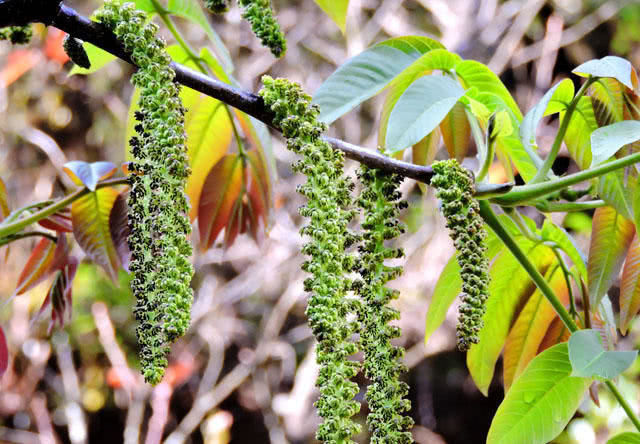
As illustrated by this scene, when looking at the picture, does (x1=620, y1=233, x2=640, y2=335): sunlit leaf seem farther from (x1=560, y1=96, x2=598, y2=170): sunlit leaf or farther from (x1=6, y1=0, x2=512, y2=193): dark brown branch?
(x1=6, y1=0, x2=512, y2=193): dark brown branch

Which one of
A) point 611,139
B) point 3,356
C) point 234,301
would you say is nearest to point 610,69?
point 611,139

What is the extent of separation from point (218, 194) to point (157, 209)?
19.0 inches

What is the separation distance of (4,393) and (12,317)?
13.7 inches

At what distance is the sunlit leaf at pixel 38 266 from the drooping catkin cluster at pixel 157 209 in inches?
19.3

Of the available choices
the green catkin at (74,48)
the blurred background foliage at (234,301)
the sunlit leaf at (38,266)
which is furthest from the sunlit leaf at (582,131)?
the blurred background foliage at (234,301)

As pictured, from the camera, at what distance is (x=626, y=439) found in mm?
600

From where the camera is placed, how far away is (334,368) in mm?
392

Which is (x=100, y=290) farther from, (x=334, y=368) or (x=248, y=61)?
(x=334, y=368)

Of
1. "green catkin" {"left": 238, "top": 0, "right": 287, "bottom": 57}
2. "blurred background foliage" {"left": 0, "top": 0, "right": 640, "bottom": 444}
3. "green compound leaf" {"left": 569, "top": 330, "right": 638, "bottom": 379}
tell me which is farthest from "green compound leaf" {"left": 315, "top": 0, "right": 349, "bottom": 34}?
"blurred background foliage" {"left": 0, "top": 0, "right": 640, "bottom": 444}

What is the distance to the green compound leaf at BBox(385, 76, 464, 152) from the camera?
1.68 ft

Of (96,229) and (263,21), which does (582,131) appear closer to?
(263,21)

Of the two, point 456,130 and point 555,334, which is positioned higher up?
point 456,130

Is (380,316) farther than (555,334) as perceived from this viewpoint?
No

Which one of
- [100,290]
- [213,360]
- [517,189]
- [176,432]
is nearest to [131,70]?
[100,290]
